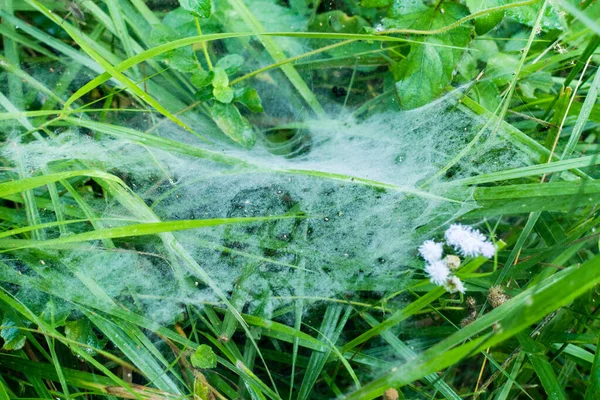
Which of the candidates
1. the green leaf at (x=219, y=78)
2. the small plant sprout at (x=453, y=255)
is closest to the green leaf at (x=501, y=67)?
the small plant sprout at (x=453, y=255)

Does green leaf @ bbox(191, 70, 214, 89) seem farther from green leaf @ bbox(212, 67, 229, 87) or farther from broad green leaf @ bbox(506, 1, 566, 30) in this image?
broad green leaf @ bbox(506, 1, 566, 30)

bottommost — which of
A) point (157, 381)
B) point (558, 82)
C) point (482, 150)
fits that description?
point (157, 381)

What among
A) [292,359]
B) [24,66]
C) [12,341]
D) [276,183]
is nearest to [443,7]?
[276,183]

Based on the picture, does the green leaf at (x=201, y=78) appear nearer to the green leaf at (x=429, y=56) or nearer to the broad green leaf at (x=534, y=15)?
the green leaf at (x=429, y=56)

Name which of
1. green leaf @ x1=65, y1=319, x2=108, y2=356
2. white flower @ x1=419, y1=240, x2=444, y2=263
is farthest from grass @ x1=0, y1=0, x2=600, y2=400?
white flower @ x1=419, y1=240, x2=444, y2=263

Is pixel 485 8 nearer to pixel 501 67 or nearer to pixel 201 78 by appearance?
pixel 501 67

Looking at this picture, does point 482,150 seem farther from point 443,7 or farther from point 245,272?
point 245,272

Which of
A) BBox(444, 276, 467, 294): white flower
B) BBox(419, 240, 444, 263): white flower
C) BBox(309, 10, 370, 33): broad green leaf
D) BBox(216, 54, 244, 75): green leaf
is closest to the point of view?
BBox(444, 276, 467, 294): white flower
